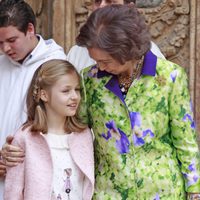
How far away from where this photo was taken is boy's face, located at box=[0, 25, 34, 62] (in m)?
2.57

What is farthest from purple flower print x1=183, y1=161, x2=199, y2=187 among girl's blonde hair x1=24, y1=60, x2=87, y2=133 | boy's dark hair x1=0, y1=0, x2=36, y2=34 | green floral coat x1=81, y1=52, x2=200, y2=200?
boy's dark hair x1=0, y1=0, x2=36, y2=34

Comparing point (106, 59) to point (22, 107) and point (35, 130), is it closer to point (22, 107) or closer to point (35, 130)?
point (35, 130)

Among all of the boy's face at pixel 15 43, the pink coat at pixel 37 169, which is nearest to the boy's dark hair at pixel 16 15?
the boy's face at pixel 15 43

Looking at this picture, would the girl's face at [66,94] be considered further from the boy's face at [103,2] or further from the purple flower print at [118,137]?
the boy's face at [103,2]

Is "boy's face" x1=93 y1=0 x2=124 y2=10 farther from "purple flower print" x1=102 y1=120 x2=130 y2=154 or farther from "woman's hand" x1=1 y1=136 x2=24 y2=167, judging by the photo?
"woman's hand" x1=1 y1=136 x2=24 y2=167

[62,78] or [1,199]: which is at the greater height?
[62,78]

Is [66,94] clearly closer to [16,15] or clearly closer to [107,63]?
[107,63]

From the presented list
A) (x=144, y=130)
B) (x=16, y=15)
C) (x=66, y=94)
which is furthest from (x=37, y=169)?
(x=16, y=15)

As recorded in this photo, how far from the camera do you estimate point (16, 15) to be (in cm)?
261

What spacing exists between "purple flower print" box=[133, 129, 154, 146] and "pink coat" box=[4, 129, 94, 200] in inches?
7.0

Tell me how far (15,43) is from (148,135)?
28.5 inches

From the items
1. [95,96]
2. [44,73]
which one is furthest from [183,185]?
[44,73]

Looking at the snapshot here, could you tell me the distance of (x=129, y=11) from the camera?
2086 mm

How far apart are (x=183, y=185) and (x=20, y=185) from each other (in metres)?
0.55
